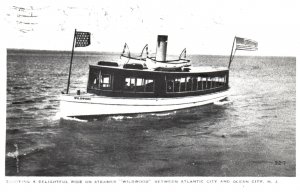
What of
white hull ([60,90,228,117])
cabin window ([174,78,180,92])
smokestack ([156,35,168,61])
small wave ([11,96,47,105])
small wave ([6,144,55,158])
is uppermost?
smokestack ([156,35,168,61])

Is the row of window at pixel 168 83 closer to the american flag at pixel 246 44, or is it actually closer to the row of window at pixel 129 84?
the row of window at pixel 129 84

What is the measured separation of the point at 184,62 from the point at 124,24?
3.85 m

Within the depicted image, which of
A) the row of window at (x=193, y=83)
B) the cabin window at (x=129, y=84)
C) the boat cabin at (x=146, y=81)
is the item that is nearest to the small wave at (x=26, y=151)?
the boat cabin at (x=146, y=81)

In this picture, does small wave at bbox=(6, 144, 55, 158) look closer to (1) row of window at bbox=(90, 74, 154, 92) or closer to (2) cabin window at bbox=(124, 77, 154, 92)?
(1) row of window at bbox=(90, 74, 154, 92)

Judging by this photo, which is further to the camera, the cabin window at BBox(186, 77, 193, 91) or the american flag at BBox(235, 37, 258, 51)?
the cabin window at BBox(186, 77, 193, 91)

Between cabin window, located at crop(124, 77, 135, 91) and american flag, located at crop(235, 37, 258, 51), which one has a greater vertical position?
american flag, located at crop(235, 37, 258, 51)

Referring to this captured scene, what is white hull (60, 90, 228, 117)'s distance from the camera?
1100 centimetres

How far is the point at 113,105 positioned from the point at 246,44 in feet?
13.6

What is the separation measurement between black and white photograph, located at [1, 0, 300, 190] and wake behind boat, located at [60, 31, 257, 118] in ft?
0.10

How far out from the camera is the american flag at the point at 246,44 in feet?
35.0

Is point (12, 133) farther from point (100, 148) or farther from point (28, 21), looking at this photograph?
point (28, 21)

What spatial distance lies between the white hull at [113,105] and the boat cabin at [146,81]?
17cm

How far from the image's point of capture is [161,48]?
12.7 metres

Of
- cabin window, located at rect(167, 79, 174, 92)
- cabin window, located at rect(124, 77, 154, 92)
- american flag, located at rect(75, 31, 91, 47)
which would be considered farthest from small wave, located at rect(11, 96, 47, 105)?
cabin window, located at rect(167, 79, 174, 92)
